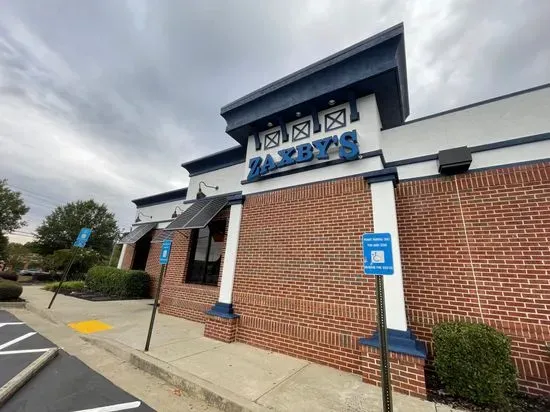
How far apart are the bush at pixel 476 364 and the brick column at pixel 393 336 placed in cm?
39

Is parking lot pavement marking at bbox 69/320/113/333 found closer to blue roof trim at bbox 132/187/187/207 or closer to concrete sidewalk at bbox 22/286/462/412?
concrete sidewalk at bbox 22/286/462/412

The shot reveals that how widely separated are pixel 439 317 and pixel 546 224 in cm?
261

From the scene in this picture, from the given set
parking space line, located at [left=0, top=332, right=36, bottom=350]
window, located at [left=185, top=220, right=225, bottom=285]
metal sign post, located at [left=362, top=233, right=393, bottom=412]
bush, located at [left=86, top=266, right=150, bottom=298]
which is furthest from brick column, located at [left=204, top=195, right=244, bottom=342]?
bush, located at [left=86, top=266, right=150, bottom=298]

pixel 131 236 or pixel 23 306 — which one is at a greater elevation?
pixel 131 236

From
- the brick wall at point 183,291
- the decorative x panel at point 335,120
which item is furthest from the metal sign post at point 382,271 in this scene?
the brick wall at point 183,291

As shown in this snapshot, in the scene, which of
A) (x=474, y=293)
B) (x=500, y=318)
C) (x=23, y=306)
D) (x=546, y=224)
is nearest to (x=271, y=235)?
(x=474, y=293)

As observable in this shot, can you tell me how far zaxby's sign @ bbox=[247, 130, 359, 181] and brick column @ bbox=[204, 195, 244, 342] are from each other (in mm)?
1128

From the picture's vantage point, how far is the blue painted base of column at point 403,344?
428cm

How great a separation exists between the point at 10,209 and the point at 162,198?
95.6ft

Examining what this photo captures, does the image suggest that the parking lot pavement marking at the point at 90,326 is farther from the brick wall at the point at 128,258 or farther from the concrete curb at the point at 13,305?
the brick wall at the point at 128,258

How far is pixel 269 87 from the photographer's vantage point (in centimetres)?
752

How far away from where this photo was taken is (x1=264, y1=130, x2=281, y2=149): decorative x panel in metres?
7.74

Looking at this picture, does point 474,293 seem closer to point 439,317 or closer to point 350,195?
point 439,317

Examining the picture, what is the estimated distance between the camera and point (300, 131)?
23.9 feet
